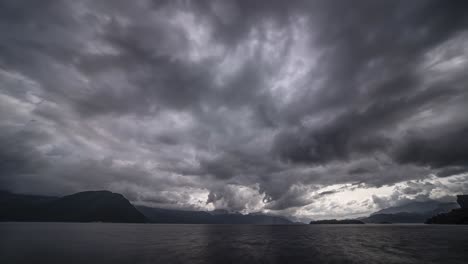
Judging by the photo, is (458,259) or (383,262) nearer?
(383,262)

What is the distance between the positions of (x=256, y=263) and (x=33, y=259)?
60.2 m

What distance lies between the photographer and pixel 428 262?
57906mm

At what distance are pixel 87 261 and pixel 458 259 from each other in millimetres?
104661

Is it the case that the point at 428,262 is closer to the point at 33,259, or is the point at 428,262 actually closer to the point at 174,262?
the point at 174,262

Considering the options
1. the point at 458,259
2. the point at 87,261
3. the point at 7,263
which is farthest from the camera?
the point at 458,259

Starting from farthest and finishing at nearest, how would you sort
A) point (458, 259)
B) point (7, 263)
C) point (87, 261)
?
point (458, 259) < point (87, 261) < point (7, 263)

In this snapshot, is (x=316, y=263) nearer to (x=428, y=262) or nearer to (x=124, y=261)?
(x=428, y=262)

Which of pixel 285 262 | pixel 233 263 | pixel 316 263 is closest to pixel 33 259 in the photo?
pixel 233 263

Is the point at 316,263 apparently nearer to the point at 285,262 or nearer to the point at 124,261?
the point at 285,262

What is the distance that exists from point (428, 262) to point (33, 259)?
107637 mm

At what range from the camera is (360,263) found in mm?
56031

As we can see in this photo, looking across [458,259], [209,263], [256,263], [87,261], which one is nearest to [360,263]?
[256,263]

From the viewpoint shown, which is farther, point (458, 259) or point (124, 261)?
point (458, 259)

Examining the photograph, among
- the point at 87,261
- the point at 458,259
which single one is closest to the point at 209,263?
the point at 87,261
